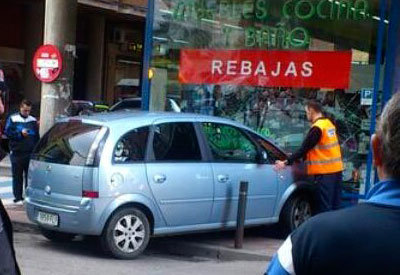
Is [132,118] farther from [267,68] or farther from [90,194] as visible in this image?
[267,68]

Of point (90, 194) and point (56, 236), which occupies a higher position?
point (90, 194)

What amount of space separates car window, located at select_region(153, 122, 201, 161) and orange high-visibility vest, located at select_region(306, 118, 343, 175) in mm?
1566

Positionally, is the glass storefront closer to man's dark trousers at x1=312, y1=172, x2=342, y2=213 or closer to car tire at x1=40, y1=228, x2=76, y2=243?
man's dark trousers at x1=312, y1=172, x2=342, y2=213

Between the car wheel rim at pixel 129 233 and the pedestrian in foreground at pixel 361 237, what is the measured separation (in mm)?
5972

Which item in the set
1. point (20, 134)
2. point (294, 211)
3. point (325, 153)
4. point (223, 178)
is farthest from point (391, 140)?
point (20, 134)

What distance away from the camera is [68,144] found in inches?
308

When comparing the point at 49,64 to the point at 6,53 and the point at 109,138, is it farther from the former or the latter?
the point at 6,53

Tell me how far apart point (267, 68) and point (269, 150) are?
263cm

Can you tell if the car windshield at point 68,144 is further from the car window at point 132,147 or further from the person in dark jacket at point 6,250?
the person in dark jacket at point 6,250

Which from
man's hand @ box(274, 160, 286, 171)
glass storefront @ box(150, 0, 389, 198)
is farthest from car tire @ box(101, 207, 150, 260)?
glass storefront @ box(150, 0, 389, 198)

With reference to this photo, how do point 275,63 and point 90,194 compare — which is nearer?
point 90,194

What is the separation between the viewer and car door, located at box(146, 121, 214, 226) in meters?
7.89

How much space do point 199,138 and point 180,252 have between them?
1.43 meters

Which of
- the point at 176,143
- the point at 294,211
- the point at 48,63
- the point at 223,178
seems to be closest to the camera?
the point at 176,143
